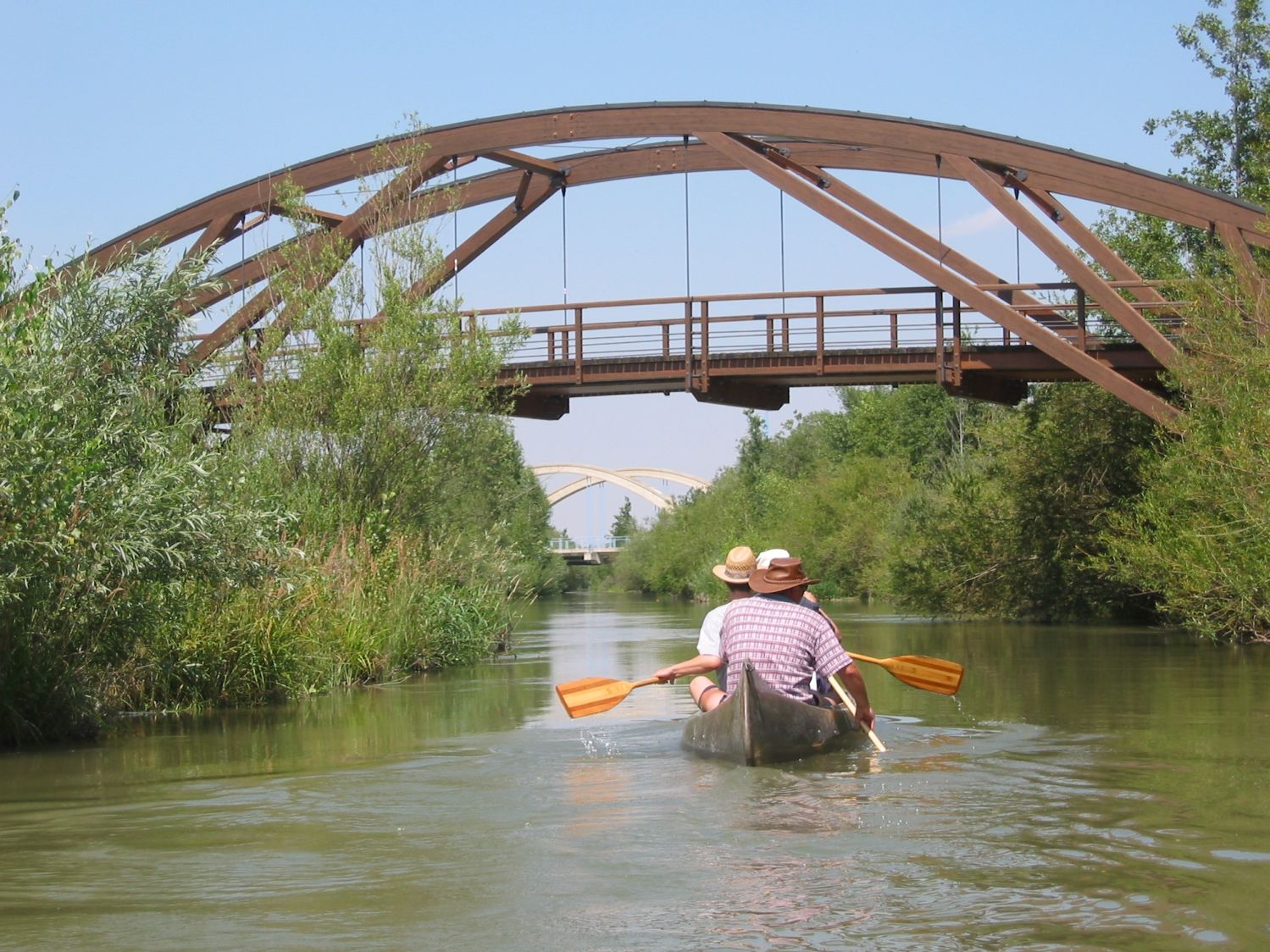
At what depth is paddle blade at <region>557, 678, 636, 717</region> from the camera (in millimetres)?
11727

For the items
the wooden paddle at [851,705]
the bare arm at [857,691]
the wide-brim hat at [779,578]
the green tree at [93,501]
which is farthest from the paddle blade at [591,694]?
the green tree at [93,501]

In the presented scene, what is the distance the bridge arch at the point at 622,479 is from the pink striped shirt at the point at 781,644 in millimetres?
79329

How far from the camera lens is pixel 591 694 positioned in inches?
469

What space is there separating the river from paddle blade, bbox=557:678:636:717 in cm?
26

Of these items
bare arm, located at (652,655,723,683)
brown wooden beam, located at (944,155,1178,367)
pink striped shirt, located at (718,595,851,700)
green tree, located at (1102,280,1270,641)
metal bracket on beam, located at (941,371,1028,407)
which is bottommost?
bare arm, located at (652,655,723,683)

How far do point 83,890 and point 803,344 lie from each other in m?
19.5

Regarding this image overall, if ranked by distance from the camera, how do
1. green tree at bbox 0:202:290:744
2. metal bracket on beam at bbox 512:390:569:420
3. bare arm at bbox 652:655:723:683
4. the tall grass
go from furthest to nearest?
metal bracket on beam at bbox 512:390:569:420, the tall grass, bare arm at bbox 652:655:723:683, green tree at bbox 0:202:290:744

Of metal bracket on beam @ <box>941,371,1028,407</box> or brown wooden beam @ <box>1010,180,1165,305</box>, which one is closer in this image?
brown wooden beam @ <box>1010,180,1165,305</box>

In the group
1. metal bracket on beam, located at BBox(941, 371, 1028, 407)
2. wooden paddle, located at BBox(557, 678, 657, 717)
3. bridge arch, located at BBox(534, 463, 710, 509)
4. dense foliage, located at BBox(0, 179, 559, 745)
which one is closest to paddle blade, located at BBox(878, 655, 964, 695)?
wooden paddle, located at BBox(557, 678, 657, 717)

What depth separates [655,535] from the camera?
282 ft

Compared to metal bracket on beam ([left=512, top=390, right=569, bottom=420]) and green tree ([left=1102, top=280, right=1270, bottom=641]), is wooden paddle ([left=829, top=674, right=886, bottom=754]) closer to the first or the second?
green tree ([left=1102, top=280, right=1270, bottom=641])

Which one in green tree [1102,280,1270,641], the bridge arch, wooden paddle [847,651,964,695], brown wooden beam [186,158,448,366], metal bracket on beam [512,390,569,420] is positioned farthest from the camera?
the bridge arch

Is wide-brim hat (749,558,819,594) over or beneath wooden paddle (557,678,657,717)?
over

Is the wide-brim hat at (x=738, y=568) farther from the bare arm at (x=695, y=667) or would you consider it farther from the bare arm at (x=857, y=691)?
the bare arm at (x=857, y=691)
